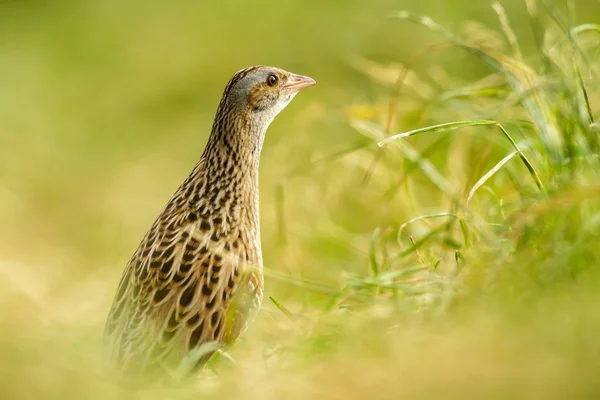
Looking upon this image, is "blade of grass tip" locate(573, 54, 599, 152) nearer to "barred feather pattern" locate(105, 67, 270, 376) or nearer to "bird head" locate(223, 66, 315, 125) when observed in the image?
"barred feather pattern" locate(105, 67, 270, 376)

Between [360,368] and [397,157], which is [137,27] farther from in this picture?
[360,368]

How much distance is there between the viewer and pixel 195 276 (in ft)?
13.4

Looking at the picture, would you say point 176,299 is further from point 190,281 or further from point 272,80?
point 272,80

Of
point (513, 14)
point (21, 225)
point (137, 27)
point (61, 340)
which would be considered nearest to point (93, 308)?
point (61, 340)

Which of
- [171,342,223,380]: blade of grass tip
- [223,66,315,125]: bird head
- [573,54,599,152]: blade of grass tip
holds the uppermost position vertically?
[223,66,315,125]: bird head

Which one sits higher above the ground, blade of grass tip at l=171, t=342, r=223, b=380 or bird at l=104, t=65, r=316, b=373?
bird at l=104, t=65, r=316, b=373

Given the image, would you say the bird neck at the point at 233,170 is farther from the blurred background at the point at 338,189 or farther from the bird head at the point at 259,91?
the blurred background at the point at 338,189

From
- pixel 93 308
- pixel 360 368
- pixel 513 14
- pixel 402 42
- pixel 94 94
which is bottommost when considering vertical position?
pixel 360 368

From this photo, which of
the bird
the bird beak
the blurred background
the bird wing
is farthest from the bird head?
the bird wing

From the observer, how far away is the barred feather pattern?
3996mm

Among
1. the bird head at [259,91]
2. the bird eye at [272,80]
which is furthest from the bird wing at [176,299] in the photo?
the bird eye at [272,80]

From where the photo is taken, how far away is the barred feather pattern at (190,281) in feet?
13.1

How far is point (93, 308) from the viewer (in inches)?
188

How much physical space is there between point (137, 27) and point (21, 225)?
150 inches
